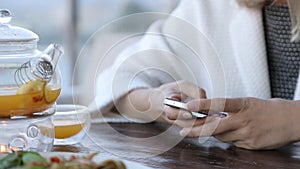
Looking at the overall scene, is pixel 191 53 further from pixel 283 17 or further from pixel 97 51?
pixel 97 51

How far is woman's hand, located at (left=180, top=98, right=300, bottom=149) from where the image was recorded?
111cm

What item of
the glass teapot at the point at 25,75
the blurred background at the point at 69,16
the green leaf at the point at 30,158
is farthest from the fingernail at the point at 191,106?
the blurred background at the point at 69,16

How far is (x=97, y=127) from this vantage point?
1.26m

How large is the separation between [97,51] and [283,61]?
103cm

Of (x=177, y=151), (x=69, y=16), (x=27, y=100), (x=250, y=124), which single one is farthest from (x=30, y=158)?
(x=69, y=16)

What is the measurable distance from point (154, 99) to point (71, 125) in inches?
10.2

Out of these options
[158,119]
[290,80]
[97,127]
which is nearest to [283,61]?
[290,80]

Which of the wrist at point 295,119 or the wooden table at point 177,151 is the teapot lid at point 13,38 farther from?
the wrist at point 295,119

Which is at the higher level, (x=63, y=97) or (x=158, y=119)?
(x=158, y=119)

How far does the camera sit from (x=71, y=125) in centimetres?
112

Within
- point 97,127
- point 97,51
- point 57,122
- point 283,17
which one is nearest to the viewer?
point 57,122

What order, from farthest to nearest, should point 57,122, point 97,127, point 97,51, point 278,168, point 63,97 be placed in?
point 63,97
point 97,51
point 97,127
point 57,122
point 278,168

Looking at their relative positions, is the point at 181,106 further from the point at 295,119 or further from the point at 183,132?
the point at 295,119

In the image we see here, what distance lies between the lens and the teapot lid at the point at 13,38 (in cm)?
101
